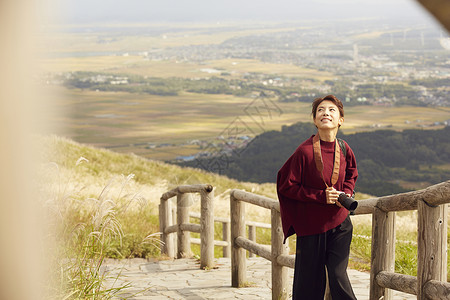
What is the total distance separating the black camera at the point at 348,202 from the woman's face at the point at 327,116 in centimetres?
49

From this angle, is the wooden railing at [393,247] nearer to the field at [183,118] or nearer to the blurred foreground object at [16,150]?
the blurred foreground object at [16,150]

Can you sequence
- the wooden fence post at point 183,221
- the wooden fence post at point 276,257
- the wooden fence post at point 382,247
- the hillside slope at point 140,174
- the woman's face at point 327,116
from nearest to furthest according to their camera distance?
the woman's face at point 327,116, the wooden fence post at point 382,247, the wooden fence post at point 276,257, the wooden fence post at point 183,221, the hillside slope at point 140,174

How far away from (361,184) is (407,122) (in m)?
33.0

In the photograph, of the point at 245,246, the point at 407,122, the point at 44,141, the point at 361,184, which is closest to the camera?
the point at 44,141

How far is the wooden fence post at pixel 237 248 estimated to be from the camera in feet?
21.0

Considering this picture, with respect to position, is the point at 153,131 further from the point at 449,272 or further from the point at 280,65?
the point at 449,272

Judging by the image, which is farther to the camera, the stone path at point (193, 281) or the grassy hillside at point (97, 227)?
the stone path at point (193, 281)

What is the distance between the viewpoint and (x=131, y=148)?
8369 centimetres

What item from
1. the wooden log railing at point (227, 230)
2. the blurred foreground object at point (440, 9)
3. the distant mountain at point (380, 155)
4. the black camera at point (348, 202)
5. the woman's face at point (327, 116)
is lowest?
the distant mountain at point (380, 155)

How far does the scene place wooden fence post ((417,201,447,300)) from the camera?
360 centimetres

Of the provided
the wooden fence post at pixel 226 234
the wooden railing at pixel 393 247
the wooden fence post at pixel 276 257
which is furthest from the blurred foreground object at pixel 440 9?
the wooden fence post at pixel 226 234

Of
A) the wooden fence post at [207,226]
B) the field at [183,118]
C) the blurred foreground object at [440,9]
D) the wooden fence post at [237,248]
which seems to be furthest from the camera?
the field at [183,118]

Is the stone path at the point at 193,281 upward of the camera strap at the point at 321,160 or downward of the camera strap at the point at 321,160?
downward

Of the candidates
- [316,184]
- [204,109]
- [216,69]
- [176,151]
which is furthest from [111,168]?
[216,69]
